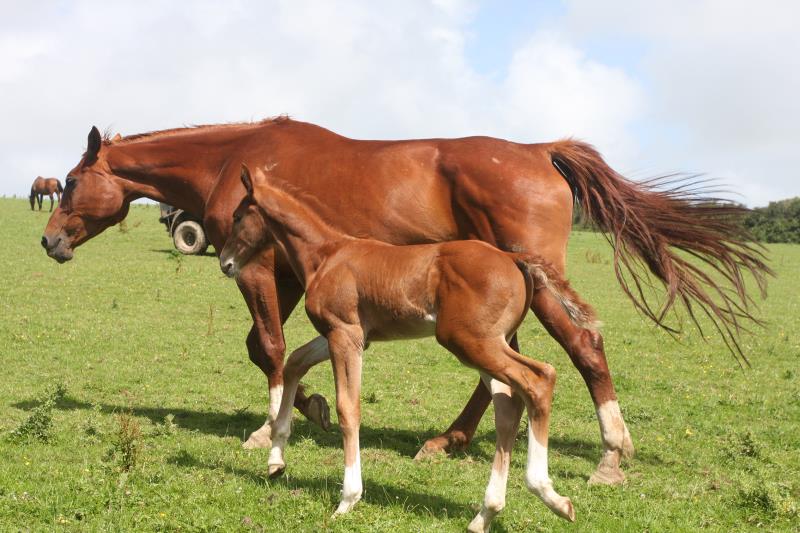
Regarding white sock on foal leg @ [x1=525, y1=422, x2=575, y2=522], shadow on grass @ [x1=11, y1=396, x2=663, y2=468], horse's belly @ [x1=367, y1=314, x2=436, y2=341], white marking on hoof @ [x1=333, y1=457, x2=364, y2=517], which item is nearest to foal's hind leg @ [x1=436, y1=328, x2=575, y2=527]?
white sock on foal leg @ [x1=525, y1=422, x2=575, y2=522]

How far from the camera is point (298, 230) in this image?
576 cm

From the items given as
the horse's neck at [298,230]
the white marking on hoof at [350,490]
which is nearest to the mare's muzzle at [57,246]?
the horse's neck at [298,230]

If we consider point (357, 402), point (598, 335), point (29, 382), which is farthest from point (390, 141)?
point (29, 382)

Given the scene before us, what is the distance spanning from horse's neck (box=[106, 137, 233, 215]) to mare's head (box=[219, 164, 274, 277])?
2112mm

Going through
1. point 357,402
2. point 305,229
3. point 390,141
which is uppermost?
point 390,141

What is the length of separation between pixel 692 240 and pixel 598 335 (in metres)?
1.33

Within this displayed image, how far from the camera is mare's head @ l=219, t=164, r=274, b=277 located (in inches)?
237

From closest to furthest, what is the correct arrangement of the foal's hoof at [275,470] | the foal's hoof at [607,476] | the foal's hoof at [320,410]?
1. the foal's hoof at [275,470]
2. the foal's hoof at [607,476]
3. the foal's hoof at [320,410]

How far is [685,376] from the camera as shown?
11055 mm

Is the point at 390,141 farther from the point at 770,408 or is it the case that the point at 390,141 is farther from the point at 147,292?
the point at 147,292

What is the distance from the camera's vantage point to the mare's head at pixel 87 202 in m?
8.70

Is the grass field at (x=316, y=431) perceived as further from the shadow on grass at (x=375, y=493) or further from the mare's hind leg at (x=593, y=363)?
the mare's hind leg at (x=593, y=363)

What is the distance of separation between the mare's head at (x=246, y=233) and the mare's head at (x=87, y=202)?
3.08m

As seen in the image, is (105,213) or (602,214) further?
→ (105,213)
